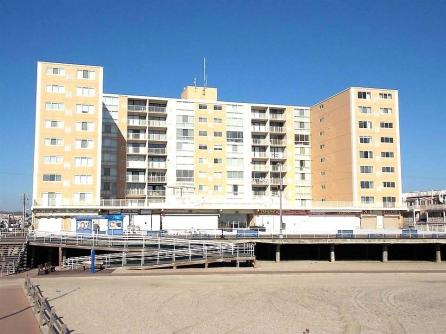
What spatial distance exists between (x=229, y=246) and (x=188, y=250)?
407cm

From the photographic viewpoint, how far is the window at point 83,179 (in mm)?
66312

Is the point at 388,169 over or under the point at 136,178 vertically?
over

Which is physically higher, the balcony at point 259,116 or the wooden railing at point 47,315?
the balcony at point 259,116

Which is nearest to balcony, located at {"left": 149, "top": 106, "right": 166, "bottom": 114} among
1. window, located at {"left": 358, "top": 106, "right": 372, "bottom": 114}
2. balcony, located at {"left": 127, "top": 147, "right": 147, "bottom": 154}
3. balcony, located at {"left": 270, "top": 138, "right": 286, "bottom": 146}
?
→ balcony, located at {"left": 127, "top": 147, "right": 147, "bottom": 154}

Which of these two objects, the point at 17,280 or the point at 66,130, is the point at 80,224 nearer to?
the point at 66,130

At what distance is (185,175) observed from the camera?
81.4 metres

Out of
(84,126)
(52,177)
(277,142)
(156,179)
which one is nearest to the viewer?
(52,177)

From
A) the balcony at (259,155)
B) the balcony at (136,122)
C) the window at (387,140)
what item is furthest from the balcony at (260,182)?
the balcony at (136,122)

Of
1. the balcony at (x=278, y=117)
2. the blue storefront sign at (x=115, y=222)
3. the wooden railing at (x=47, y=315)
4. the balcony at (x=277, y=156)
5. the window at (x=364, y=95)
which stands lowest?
the wooden railing at (x=47, y=315)

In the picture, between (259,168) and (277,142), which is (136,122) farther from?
(277,142)

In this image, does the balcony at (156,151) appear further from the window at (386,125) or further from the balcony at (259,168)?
the window at (386,125)

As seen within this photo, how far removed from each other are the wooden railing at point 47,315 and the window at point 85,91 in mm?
45869

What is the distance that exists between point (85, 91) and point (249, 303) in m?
48.9

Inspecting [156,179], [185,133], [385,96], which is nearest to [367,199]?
[385,96]
